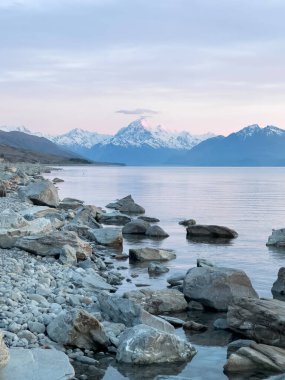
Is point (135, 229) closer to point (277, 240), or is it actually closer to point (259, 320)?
point (277, 240)

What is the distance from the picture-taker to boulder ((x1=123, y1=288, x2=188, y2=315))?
54.4 feet

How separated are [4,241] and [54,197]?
1956 cm

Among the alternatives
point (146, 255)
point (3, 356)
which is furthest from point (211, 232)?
point (3, 356)

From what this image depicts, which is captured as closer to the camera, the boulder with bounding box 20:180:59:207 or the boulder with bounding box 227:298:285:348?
the boulder with bounding box 227:298:285:348

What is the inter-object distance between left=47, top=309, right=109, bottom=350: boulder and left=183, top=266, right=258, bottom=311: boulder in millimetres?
4906

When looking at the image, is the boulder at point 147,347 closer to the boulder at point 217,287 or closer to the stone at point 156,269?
the boulder at point 217,287

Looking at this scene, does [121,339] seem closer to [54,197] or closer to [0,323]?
[0,323]

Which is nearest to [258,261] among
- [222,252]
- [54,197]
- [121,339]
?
[222,252]

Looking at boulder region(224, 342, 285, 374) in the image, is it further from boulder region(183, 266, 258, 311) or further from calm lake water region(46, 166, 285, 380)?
boulder region(183, 266, 258, 311)

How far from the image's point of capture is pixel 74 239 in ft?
74.8

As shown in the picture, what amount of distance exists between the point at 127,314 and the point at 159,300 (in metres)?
2.65

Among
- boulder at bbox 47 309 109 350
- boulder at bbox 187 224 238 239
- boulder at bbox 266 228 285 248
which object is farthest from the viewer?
boulder at bbox 187 224 238 239

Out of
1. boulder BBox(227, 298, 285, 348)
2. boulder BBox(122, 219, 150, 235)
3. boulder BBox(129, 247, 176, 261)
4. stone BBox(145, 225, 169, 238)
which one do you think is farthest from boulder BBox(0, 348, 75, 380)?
boulder BBox(122, 219, 150, 235)

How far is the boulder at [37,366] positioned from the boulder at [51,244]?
395 inches
